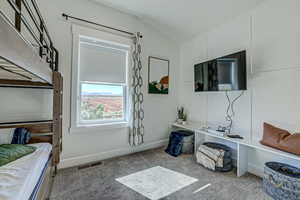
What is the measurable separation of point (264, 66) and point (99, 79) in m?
2.78

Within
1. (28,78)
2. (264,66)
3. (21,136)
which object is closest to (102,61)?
(28,78)

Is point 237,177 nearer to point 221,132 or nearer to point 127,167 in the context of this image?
point 221,132

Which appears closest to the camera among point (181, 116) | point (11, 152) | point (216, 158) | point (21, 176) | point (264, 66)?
point (21, 176)

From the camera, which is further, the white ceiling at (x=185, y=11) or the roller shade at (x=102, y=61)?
the roller shade at (x=102, y=61)

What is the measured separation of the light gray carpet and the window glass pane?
0.86 m

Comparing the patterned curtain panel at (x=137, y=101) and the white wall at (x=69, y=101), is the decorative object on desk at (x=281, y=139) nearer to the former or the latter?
the white wall at (x=69, y=101)

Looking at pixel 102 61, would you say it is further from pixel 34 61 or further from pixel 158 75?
pixel 34 61

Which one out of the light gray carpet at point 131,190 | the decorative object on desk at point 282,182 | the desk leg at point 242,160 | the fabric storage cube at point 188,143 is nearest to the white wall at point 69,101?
the light gray carpet at point 131,190

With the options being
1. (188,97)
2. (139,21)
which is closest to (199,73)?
(188,97)

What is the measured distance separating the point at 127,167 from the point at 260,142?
2085mm

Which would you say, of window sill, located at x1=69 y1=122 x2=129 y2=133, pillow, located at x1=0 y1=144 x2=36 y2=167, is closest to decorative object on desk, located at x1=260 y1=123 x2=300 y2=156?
window sill, located at x1=69 y1=122 x2=129 y2=133

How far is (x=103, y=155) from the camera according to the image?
111 inches

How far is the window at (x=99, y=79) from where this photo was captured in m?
2.64

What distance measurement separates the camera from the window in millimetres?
2639
